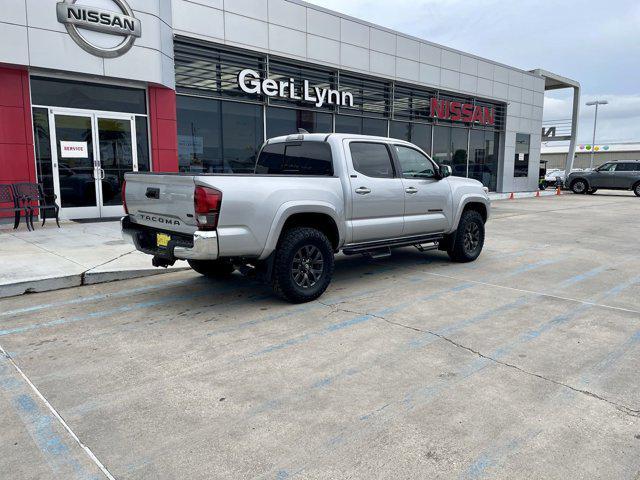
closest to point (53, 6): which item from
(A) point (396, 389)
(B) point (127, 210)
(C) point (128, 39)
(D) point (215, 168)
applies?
(C) point (128, 39)

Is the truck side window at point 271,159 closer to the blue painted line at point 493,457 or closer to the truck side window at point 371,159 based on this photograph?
the truck side window at point 371,159

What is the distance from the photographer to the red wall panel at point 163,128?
1288cm

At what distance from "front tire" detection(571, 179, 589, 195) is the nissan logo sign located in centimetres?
2625

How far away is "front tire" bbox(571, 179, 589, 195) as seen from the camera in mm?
28777

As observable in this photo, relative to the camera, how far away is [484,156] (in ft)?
81.5

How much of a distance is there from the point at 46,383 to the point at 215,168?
37.3 feet

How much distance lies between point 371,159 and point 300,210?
5.29 feet

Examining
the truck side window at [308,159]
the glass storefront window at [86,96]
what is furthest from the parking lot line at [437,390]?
the glass storefront window at [86,96]

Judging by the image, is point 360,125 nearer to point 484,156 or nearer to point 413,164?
point 484,156

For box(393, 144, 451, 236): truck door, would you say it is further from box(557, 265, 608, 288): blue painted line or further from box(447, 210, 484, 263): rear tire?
box(557, 265, 608, 288): blue painted line

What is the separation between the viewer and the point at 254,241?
16.7 feet

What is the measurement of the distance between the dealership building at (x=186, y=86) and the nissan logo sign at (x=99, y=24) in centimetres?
2

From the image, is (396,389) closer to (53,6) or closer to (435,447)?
(435,447)

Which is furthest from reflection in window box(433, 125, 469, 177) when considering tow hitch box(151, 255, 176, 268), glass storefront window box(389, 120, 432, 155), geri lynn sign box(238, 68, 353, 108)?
tow hitch box(151, 255, 176, 268)
